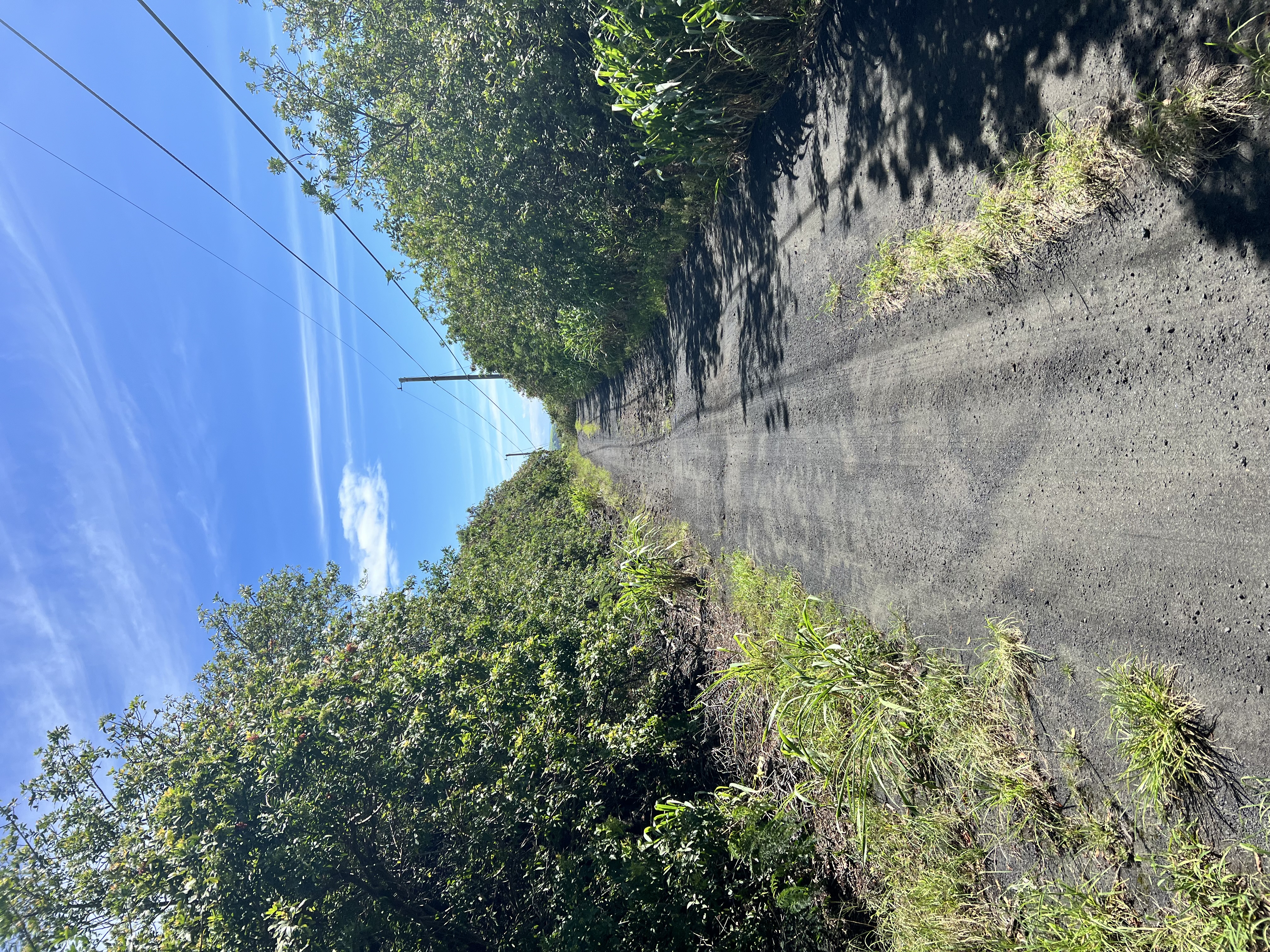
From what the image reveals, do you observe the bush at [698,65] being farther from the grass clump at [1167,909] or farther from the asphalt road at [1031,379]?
the grass clump at [1167,909]

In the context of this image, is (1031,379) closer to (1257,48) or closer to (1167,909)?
(1257,48)

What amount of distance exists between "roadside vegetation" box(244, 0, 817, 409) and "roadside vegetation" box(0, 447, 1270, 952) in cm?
494

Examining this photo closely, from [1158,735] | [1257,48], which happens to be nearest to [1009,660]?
[1158,735]

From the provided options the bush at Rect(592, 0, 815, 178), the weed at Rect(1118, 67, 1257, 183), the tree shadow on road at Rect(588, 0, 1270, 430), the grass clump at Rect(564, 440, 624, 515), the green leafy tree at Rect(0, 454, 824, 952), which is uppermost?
the bush at Rect(592, 0, 815, 178)

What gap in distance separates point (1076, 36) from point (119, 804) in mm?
9737

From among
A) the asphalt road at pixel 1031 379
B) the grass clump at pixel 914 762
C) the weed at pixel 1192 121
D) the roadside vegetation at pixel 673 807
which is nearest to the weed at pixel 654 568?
the roadside vegetation at pixel 673 807

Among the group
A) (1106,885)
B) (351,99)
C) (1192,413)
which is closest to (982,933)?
(1106,885)

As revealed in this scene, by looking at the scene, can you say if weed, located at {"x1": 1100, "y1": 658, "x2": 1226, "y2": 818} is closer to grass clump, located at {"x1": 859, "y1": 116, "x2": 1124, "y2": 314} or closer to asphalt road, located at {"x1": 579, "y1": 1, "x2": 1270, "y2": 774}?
asphalt road, located at {"x1": 579, "y1": 1, "x2": 1270, "y2": 774}

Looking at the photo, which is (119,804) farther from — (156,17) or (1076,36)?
(1076,36)

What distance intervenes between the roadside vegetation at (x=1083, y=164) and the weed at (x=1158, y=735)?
234cm

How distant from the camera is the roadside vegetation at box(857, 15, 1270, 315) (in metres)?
2.58

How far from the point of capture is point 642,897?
4992 mm

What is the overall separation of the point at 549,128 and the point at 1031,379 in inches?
279

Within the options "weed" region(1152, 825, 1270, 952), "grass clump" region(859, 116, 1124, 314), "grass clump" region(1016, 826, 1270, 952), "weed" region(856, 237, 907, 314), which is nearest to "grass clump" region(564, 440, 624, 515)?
"weed" region(856, 237, 907, 314)
